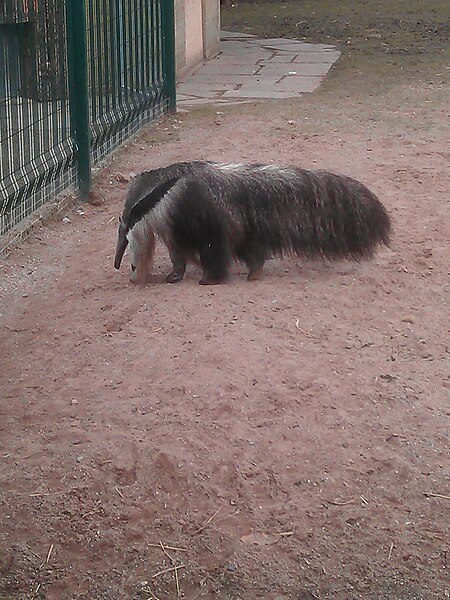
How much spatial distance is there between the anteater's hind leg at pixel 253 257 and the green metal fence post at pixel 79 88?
2.23 meters

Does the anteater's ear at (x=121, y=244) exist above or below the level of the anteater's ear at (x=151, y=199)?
below

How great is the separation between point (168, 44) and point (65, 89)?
277 centimetres

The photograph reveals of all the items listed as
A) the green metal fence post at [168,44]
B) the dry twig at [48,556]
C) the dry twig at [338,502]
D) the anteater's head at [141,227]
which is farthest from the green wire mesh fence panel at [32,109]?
the dry twig at [338,502]

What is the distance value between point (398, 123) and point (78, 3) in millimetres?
3517

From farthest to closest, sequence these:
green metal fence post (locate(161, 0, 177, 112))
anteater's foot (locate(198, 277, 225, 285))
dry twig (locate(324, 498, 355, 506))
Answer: green metal fence post (locate(161, 0, 177, 112))
anteater's foot (locate(198, 277, 225, 285))
dry twig (locate(324, 498, 355, 506))

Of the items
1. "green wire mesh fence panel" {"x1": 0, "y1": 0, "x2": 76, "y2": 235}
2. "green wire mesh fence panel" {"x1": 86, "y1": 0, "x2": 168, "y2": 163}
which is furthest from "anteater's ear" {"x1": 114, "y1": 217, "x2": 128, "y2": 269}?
"green wire mesh fence panel" {"x1": 86, "y1": 0, "x2": 168, "y2": 163}

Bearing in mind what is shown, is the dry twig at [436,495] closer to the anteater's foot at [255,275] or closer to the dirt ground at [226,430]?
the dirt ground at [226,430]

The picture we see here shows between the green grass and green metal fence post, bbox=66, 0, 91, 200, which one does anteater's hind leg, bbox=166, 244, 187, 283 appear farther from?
the green grass

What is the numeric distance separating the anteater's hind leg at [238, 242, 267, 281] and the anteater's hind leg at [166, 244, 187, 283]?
311mm

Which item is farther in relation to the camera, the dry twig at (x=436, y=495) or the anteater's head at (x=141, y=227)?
the anteater's head at (x=141, y=227)

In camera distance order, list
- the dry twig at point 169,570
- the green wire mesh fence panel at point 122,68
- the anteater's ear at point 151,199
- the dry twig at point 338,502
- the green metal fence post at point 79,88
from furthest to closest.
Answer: the green wire mesh fence panel at point 122,68
the green metal fence post at point 79,88
the anteater's ear at point 151,199
the dry twig at point 338,502
the dry twig at point 169,570

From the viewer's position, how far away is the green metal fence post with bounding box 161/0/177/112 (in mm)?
9289

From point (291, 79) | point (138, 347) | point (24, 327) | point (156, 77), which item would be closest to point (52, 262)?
point (24, 327)

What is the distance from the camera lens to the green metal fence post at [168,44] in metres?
9.29
